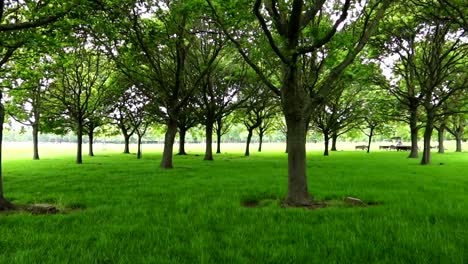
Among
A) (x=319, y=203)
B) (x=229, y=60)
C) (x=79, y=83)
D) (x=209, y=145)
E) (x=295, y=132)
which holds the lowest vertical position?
(x=319, y=203)

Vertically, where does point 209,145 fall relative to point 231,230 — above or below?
above

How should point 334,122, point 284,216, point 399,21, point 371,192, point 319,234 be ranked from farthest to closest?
point 334,122
point 399,21
point 371,192
point 284,216
point 319,234

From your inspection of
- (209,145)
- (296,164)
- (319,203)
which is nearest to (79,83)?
(209,145)

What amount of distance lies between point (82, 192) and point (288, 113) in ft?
25.0

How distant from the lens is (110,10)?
11680 mm

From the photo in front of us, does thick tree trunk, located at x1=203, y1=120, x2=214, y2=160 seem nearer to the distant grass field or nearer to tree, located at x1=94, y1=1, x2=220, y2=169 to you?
tree, located at x1=94, y1=1, x2=220, y2=169

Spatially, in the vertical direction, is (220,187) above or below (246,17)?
below

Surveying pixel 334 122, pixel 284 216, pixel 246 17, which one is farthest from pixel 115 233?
pixel 334 122

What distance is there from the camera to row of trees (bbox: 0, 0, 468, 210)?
9.82 meters

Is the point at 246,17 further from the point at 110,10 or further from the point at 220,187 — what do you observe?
the point at 220,187

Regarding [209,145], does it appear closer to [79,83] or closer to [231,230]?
[79,83]

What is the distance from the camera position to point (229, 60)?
31.5 metres

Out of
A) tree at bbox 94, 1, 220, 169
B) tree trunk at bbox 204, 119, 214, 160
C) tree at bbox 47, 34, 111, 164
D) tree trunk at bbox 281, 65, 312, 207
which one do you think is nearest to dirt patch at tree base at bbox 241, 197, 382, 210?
tree trunk at bbox 281, 65, 312, 207

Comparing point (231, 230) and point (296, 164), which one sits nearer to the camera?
point (231, 230)
